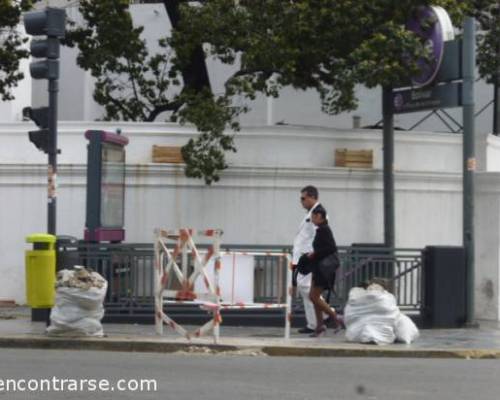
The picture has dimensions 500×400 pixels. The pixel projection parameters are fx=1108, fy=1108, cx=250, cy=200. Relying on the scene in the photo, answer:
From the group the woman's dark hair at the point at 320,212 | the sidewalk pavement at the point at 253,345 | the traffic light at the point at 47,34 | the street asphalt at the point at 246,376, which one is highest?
the traffic light at the point at 47,34

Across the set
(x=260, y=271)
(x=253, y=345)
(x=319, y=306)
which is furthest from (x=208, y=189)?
(x=253, y=345)

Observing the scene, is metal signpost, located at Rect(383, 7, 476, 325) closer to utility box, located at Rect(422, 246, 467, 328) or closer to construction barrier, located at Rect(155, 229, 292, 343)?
utility box, located at Rect(422, 246, 467, 328)

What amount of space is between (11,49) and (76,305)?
7739mm

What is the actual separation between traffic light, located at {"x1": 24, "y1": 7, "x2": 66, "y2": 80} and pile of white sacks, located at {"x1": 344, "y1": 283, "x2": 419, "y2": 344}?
16.3 feet

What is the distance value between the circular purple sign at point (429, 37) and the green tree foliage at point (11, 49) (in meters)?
6.68

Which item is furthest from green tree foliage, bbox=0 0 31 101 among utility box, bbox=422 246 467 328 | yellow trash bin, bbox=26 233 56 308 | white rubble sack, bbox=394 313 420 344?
white rubble sack, bbox=394 313 420 344

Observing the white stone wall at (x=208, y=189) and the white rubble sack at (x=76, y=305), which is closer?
the white rubble sack at (x=76, y=305)

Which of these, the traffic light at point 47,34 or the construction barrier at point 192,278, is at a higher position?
the traffic light at point 47,34

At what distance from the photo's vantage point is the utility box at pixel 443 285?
1616 centimetres

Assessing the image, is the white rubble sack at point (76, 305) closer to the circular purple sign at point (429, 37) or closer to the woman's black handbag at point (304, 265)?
the woman's black handbag at point (304, 265)

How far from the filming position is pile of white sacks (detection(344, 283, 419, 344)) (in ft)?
46.7

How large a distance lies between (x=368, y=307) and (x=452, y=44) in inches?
190

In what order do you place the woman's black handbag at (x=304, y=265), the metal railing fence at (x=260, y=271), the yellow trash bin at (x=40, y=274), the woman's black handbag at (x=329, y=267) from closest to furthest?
the yellow trash bin at (x=40, y=274), the woman's black handbag at (x=329, y=267), the woman's black handbag at (x=304, y=265), the metal railing fence at (x=260, y=271)

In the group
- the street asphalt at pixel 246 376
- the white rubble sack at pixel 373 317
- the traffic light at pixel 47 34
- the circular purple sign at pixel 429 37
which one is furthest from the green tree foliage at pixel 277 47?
the street asphalt at pixel 246 376
